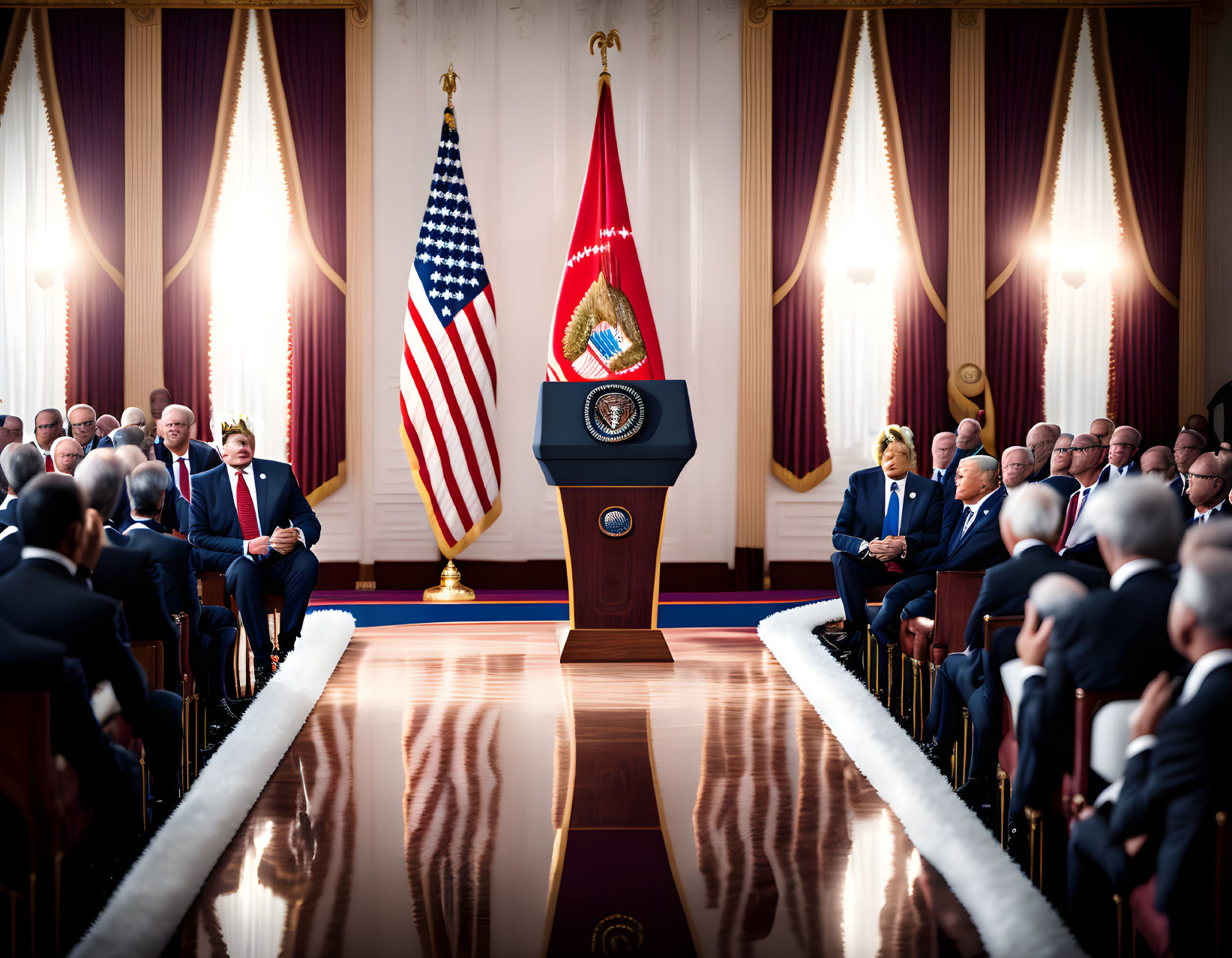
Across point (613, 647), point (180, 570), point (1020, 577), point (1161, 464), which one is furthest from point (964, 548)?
point (180, 570)

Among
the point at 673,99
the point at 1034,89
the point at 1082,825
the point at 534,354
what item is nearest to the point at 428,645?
the point at 534,354

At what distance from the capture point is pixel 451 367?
7941mm

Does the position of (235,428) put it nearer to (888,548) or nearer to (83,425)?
(83,425)

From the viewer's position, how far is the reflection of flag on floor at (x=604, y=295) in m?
7.14

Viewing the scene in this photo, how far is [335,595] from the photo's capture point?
8.31 m

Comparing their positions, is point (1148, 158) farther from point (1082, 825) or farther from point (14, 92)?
point (14, 92)

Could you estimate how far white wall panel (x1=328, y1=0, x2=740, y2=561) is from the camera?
862cm

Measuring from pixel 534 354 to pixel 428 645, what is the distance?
3.35 metres

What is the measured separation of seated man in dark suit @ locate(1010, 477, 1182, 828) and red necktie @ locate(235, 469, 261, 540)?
4.12 metres

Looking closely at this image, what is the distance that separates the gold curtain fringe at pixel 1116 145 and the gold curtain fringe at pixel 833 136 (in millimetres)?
1926

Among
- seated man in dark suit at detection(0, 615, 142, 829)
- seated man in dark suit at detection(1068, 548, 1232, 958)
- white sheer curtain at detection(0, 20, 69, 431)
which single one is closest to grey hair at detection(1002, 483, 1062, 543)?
seated man in dark suit at detection(1068, 548, 1232, 958)

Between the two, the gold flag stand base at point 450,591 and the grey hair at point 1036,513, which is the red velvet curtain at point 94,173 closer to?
the gold flag stand base at point 450,591

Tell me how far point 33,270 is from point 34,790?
7.80m

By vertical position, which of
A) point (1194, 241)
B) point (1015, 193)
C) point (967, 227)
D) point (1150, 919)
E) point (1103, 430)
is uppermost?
point (1015, 193)
